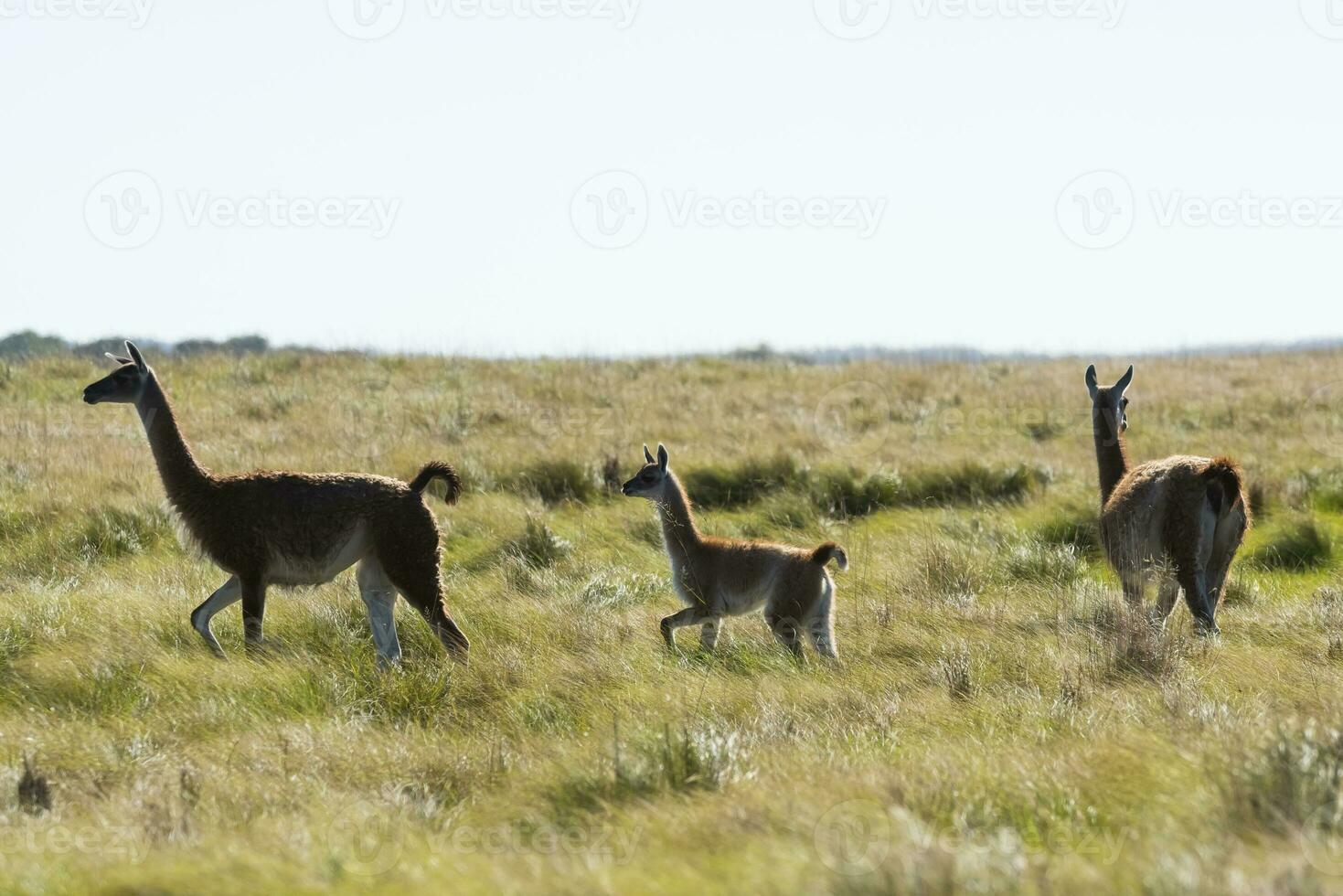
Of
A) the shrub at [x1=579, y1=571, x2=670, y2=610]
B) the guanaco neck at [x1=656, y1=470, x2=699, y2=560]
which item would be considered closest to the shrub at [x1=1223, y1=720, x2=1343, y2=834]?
the guanaco neck at [x1=656, y1=470, x2=699, y2=560]

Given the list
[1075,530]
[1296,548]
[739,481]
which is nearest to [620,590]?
[739,481]

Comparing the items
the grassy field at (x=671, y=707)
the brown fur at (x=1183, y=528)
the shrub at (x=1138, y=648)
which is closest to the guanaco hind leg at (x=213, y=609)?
the grassy field at (x=671, y=707)

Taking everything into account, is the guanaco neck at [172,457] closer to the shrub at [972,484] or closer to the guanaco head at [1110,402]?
the guanaco head at [1110,402]

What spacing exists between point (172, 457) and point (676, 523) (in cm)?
312

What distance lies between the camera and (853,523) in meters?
12.3

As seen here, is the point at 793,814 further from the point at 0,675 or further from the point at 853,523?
the point at 853,523

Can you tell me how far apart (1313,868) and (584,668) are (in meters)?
3.99

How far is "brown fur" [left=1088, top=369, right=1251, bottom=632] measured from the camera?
7594mm

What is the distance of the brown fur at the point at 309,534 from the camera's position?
7.04m

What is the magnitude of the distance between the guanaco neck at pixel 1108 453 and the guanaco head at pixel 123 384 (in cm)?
635

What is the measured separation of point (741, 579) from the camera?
7590mm

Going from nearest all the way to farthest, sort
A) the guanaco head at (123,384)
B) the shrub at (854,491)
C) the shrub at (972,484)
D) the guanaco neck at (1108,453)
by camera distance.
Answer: the guanaco head at (123,384) → the guanaco neck at (1108,453) → the shrub at (854,491) → the shrub at (972,484)

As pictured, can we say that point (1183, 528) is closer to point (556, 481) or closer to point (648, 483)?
point (648, 483)

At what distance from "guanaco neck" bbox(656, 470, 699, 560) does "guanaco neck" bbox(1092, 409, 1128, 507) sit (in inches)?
115
